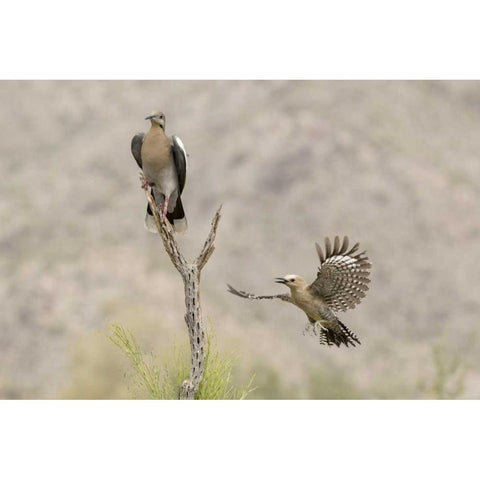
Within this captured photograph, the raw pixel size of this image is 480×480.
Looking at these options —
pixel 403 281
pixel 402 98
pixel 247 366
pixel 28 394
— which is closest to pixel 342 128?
pixel 402 98

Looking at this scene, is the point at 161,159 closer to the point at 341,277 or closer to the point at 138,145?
the point at 138,145

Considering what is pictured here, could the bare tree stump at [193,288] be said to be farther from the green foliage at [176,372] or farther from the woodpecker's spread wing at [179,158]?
the woodpecker's spread wing at [179,158]

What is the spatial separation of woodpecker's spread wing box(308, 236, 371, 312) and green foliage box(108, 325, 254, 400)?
0.77 meters

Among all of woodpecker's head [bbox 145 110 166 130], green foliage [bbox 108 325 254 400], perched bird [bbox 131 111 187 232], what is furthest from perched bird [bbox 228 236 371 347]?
woodpecker's head [bbox 145 110 166 130]

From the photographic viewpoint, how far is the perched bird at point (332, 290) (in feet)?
15.2

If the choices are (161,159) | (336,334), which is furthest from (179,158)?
(336,334)

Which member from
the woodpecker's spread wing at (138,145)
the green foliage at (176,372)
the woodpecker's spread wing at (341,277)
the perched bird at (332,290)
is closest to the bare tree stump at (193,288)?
the green foliage at (176,372)

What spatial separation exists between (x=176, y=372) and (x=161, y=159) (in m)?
1.44

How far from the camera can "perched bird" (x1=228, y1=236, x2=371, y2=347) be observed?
4.62 meters

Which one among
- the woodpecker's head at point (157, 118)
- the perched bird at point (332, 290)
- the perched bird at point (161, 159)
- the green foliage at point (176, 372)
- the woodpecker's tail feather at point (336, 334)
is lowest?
the green foliage at point (176, 372)

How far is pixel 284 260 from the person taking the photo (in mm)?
6699

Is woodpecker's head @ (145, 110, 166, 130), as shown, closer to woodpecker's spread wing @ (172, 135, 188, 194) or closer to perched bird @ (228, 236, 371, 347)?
woodpecker's spread wing @ (172, 135, 188, 194)

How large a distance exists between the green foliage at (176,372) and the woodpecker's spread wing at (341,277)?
0.77 meters

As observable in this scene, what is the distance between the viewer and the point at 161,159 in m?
4.89
